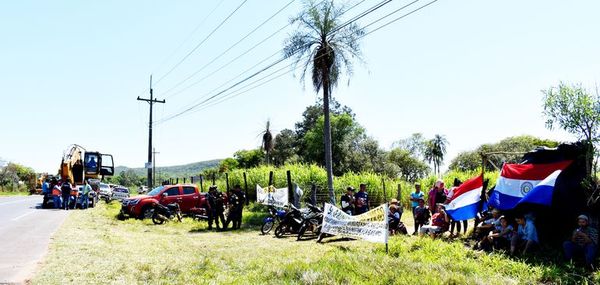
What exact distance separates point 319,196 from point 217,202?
7.92 meters

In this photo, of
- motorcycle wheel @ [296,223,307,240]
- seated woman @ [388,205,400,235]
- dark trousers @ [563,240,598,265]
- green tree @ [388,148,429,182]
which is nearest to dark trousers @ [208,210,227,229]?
motorcycle wheel @ [296,223,307,240]

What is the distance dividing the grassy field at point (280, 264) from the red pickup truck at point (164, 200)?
22.6 feet

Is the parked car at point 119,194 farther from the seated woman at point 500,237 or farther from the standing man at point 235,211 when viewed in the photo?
the seated woman at point 500,237

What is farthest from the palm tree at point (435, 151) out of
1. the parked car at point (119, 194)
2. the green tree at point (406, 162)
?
the parked car at point (119, 194)

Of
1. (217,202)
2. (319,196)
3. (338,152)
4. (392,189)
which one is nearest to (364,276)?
(217,202)

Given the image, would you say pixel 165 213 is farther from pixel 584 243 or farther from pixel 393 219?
pixel 584 243

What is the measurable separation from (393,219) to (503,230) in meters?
3.72

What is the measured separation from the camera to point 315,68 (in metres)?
18.7

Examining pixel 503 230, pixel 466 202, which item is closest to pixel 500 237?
pixel 503 230

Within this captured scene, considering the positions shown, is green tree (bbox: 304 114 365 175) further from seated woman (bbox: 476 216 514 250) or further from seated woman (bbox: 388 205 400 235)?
seated woman (bbox: 476 216 514 250)

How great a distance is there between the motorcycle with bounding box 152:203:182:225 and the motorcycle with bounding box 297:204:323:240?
23.7ft

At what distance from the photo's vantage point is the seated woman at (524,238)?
9.77 m

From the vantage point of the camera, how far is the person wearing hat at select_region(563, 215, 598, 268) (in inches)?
341

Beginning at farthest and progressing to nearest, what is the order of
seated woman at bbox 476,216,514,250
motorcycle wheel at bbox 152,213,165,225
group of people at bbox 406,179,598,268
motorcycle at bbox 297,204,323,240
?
motorcycle wheel at bbox 152,213,165,225 → motorcycle at bbox 297,204,323,240 → seated woman at bbox 476,216,514,250 → group of people at bbox 406,179,598,268
